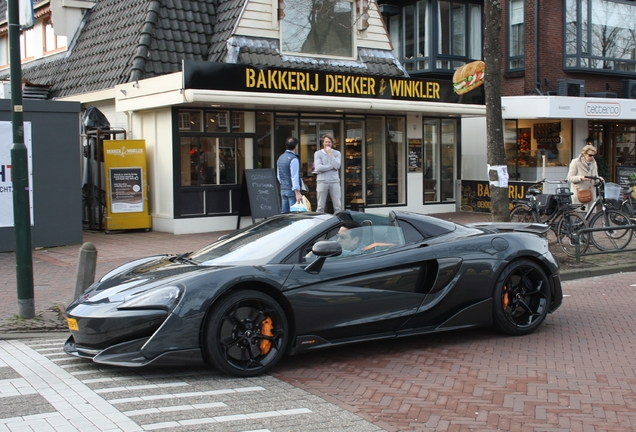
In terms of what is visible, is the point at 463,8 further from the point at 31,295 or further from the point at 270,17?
the point at 31,295

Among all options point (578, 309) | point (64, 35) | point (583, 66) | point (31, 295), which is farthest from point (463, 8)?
point (31, 295)

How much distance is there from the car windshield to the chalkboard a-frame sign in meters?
8.59

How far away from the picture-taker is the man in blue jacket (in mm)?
13266

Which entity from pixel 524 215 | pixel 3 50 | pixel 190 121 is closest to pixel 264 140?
pixel 190 121

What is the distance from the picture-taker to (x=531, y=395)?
5.41m

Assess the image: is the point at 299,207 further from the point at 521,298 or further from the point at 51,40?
the point at 51,40

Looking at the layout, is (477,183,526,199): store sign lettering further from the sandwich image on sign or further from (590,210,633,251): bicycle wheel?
(590,210,633,251): bicycle wheel

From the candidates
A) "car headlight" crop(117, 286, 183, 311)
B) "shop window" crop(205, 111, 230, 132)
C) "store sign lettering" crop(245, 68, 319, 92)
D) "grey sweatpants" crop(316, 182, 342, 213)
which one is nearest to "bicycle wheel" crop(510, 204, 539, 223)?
"grey sweatpants" crop(316, 182, 342, 213)

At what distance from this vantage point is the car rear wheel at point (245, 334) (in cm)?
568

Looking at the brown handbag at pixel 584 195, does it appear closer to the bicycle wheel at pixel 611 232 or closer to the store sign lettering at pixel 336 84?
the bicycle wheel at pixel 611 232

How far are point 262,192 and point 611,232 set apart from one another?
6.95 m

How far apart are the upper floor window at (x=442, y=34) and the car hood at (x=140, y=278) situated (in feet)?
65.4

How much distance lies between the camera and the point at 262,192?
15906 mm

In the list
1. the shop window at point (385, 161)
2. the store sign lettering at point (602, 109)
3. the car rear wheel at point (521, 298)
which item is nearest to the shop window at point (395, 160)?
the shop window at point (385, 161)
